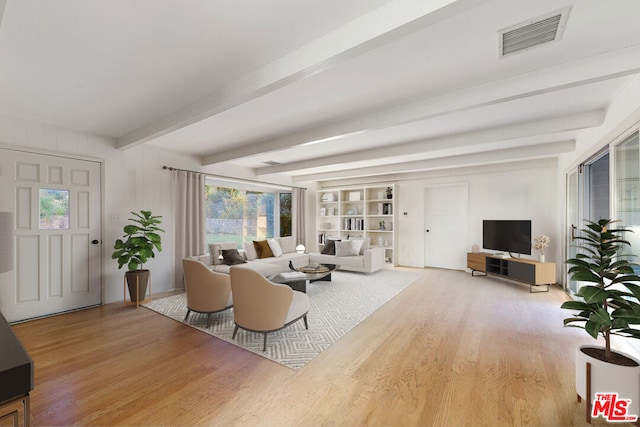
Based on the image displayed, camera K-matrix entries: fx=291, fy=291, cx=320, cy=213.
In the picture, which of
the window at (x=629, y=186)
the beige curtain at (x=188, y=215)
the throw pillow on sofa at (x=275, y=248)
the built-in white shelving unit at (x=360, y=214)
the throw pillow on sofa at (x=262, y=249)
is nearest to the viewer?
the window at (x=629, y=186)

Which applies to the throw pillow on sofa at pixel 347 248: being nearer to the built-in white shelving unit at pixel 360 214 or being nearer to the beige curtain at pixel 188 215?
the built-in white shelving unit at pixel 360 214

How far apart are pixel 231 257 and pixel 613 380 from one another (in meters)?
4.86

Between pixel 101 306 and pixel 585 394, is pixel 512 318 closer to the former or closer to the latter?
pixel 585 394

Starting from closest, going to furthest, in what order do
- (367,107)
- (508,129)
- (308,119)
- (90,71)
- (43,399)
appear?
(43,399), (90,71), (367,107), (308,119), (508,129)

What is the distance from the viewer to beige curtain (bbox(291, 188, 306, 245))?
7688 millimetres

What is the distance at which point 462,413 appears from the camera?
1.89 m

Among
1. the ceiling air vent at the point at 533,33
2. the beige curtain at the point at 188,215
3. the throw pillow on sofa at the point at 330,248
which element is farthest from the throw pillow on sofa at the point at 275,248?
the ceiling air vent at the point at 533,33

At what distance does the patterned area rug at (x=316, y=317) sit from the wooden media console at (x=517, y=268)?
141 centimetres

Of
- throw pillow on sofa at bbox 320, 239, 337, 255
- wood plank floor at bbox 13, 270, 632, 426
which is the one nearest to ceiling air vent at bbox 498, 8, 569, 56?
wood plank floor at bbox 13, 270, 632, 426

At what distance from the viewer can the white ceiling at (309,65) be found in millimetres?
1668

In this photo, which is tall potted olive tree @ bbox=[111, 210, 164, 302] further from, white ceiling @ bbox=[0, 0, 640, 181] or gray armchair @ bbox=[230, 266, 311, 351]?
gray armchair @ bbox=[230, 266, 311, 351]

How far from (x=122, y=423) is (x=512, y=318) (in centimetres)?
404

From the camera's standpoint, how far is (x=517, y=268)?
5086mm

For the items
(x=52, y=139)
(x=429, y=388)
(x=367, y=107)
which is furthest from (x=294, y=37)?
(x=52, y=139)
